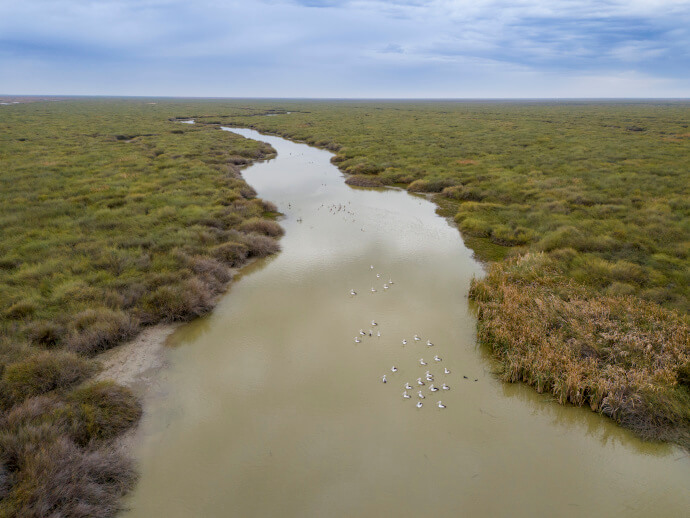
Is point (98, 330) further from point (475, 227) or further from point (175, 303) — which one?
point (475, 227)

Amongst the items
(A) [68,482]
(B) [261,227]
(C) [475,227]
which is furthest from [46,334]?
(C) [475,227]

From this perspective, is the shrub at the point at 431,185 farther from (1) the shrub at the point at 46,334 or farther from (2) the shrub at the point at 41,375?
(2) the shrub at the point at 41,375

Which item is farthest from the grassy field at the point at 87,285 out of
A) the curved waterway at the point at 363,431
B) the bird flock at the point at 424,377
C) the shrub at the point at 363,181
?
the shrub at the point at 363,181

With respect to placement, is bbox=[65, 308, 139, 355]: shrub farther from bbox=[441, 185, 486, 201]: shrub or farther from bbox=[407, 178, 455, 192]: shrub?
bbox=[407, 178, 455, 192]: shrub

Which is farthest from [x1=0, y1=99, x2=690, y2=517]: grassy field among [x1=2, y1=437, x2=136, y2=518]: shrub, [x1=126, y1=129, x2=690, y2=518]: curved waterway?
[x1=126, y1=129, x2=690, y2=518]: curved waterway

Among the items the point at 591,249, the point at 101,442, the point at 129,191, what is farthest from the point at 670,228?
the point at 129,191

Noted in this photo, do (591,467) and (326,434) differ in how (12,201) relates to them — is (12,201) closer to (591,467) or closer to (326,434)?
(326,434)
